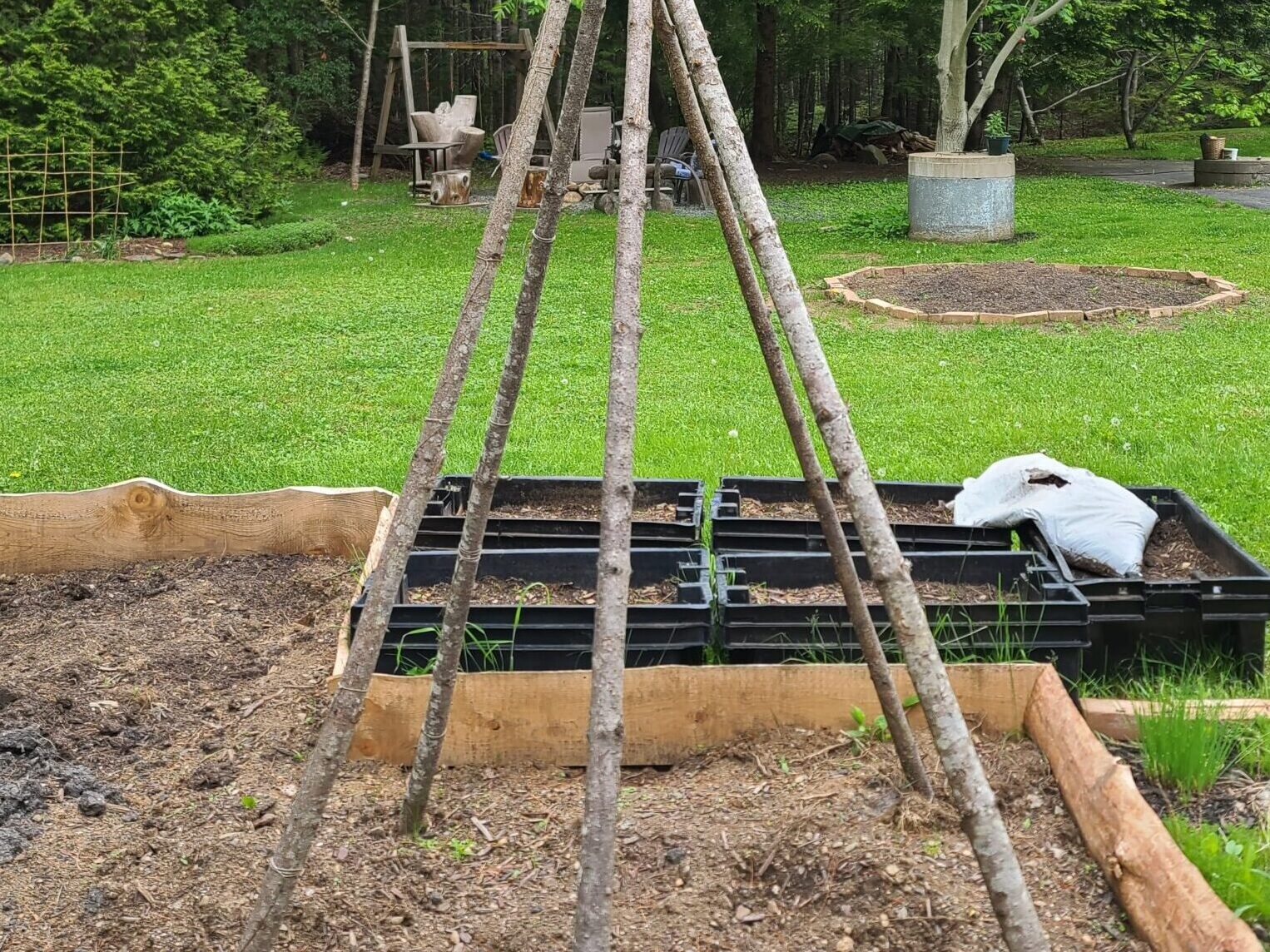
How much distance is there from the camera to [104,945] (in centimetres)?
262

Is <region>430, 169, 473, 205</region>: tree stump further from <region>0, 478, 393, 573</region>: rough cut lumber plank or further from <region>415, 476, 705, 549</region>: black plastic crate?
<region>415, 476, 705, 549</region>: black plastic crate

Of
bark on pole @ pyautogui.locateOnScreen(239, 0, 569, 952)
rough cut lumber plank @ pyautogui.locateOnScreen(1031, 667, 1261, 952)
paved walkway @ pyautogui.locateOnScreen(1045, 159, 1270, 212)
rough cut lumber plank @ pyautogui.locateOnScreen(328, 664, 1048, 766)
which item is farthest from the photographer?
paved walkway @ pyautogui.locateOnScreen(1045, 159, 1270, 212)

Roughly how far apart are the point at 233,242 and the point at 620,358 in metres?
13.1

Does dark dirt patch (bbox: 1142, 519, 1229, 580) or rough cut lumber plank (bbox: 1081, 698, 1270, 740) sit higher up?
dark dirt patch (bbox: 1142, 519, 1229, 580)

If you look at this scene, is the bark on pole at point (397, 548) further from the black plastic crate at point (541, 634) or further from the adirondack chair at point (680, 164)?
the adirondack chair at point (680, 164)

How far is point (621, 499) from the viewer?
219 cm

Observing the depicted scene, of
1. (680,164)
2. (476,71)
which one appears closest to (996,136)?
(680,164)

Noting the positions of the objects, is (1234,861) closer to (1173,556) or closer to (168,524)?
(1173,556)

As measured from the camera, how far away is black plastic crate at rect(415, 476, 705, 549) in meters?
4.12

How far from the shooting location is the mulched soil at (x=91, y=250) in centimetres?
1413

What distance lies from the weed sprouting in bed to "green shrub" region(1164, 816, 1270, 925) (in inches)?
8.0

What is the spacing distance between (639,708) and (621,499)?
4.13ft

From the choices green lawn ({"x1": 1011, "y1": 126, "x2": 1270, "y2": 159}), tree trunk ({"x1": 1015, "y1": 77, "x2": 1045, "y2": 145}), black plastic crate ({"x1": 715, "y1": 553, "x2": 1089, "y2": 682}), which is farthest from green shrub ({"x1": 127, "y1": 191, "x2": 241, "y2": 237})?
green lawn ({"x1": 1011, "y1": 126, "x2": 1270, "y2": 159})

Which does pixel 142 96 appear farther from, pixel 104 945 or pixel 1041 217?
pixel 104 945
